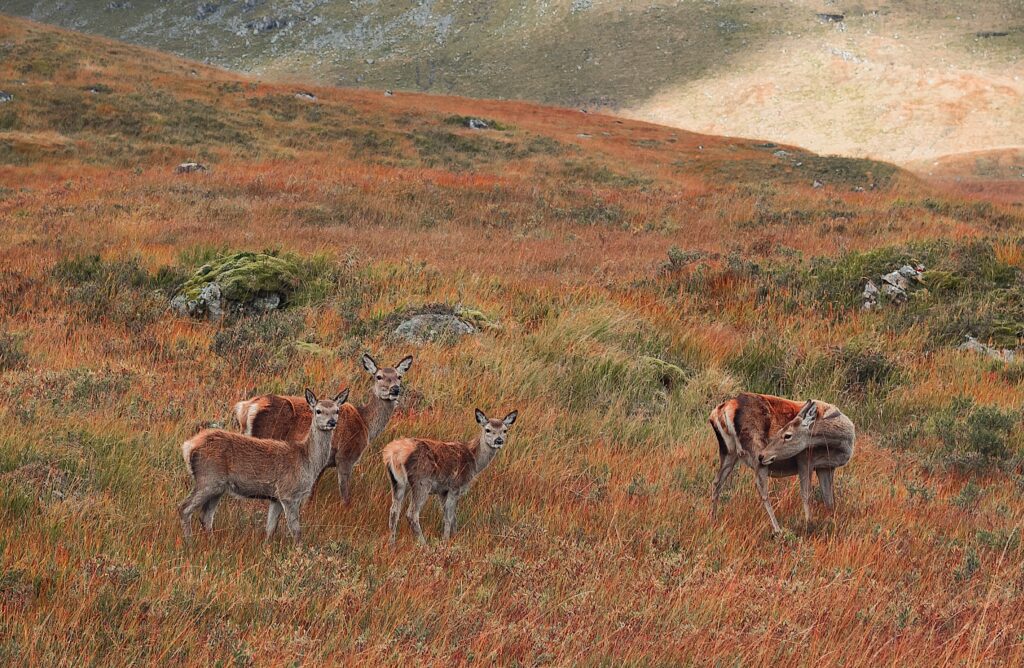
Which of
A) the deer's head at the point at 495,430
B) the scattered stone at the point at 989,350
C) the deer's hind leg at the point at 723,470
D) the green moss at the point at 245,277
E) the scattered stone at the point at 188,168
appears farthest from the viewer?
the scattered stone at the point at 188,168

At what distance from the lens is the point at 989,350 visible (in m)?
11.5

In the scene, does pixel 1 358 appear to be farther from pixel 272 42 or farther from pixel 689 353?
pixel 272 42

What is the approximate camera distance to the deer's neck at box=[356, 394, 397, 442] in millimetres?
7092

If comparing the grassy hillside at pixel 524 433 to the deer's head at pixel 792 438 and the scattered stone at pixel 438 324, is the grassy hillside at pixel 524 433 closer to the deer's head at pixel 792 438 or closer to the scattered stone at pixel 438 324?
the scattered stone at pixel 438 324

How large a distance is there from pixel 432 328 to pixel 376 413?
11.1 ft

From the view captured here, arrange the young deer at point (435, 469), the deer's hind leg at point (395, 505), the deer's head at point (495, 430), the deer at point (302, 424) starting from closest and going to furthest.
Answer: the deer's hind leg at point (395, 505)
the young deer at point (435, 469)
the deer's head at point (495, 430)
the deer at point (302, 424)

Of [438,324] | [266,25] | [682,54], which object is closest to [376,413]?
[438,324]

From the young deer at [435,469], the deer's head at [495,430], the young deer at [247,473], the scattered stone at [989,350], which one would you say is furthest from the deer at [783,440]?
the scattered stone at [989,350]

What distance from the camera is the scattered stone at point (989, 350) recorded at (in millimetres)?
11148

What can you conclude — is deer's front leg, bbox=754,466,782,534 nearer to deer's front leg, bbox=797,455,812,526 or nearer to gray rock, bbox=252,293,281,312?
deer's front leg, bbox=797,455,812,526

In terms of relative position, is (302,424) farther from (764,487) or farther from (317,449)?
(764,487)

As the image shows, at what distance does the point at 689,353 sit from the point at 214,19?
200 meters

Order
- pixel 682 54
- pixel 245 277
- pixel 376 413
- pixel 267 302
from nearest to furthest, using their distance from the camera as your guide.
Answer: pixel 376 413
pixel 245 277
pixel 267 302
pixel 682 54

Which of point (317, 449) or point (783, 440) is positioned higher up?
point (317, 449)
